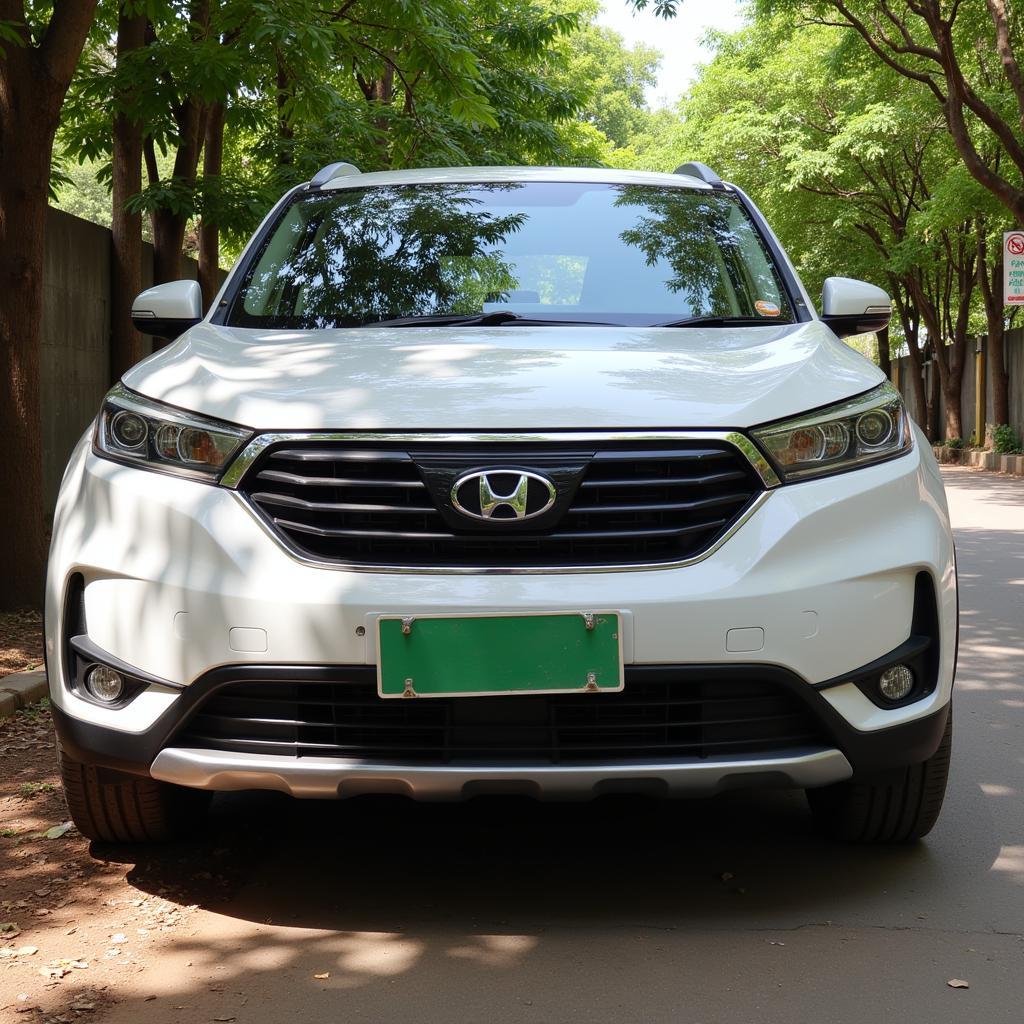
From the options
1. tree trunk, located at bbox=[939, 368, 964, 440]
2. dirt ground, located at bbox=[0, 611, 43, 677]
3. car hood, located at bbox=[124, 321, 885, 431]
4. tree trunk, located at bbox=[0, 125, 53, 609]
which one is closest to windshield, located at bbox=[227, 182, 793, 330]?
car hood, located at bbox=[124, 321, 885, 431]

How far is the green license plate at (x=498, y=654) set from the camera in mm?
3201

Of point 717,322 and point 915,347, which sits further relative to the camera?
point 915,347

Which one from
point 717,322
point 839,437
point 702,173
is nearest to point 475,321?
point 717,322

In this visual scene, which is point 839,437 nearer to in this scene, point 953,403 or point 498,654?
point 498,654

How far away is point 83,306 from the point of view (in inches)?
478

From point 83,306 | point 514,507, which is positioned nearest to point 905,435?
point 514,507

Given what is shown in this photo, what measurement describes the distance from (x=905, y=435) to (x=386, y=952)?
5.68 feet

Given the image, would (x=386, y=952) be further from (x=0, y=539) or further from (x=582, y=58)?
(x=582, y=58)

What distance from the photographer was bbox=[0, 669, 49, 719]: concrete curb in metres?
5.75

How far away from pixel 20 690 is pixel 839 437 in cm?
368

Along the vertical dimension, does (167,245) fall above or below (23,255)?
above

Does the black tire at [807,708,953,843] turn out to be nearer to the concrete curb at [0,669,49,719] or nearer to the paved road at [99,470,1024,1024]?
the paved road at [99,470,1024,1024]

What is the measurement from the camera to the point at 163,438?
352cm

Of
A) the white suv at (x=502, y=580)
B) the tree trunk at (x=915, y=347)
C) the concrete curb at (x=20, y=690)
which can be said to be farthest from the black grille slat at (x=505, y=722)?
the tree trunk at (x=915, y=347)
